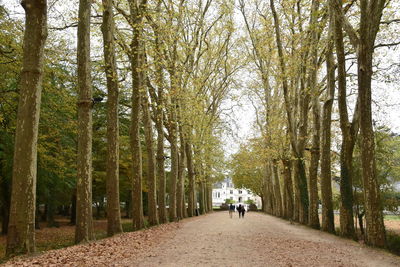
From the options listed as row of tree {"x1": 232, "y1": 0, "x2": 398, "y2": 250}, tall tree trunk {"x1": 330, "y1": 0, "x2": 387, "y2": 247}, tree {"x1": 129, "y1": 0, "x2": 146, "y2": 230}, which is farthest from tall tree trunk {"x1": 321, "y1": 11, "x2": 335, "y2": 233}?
tree {"x1": 129, "y1": 0, "x2": 146, "y2": 230}

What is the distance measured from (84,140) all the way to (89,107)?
3.79 feet

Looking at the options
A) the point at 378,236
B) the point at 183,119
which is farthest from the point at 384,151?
the point at 183,119

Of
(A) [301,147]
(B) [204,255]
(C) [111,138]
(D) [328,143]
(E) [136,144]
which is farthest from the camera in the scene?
(A) [301,147]

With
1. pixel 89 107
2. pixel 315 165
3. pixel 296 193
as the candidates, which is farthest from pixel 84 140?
pixel 296 193

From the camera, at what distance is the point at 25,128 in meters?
8.88

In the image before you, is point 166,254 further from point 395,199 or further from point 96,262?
point 395,199

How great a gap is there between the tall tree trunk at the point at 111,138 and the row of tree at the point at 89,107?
0.04m

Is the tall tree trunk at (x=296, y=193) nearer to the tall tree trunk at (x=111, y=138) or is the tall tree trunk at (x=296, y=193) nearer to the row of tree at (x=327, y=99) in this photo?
the row of tree at (x=327, y=99)

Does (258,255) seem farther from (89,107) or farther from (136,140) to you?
(136,140)

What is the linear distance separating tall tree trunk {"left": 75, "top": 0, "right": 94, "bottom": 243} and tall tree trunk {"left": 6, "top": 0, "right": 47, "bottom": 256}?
2.46 m

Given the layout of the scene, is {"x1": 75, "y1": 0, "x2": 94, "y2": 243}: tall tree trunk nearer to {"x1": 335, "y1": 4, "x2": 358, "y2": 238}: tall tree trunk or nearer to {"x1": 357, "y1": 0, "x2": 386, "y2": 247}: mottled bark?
{"x1": 357, "y1": 0, "x2": 386, "y2": 247}: mottled bark

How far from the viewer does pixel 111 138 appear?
14.2 m

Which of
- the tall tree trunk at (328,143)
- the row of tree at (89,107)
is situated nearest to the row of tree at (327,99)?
the tall tree trunk at (328,143)

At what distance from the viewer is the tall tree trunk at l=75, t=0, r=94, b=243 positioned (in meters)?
11.3
